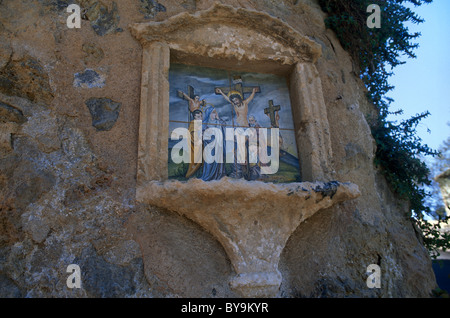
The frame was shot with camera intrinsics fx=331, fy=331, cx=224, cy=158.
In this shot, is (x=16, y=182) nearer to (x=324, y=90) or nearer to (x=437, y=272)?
(x=324, y=90)

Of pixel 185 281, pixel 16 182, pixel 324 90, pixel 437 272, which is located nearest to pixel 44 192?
pixel 16 182

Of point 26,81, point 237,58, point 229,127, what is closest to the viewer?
point 26,81

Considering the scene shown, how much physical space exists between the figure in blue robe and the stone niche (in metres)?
0.38

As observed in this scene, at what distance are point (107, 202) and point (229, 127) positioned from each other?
1.23m

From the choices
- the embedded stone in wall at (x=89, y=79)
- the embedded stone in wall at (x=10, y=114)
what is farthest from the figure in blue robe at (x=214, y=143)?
the embedded stone in wall at (x=10, y=114)

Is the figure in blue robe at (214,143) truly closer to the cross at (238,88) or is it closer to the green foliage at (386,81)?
the cross at (238,88)

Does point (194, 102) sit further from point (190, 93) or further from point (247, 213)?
point (247, 213)

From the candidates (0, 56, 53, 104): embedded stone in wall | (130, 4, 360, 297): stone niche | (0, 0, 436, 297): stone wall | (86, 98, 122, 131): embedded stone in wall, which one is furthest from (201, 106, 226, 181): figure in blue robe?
(0, 56, 53, 104): embedded stone in wall

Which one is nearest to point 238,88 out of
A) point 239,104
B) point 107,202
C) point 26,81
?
point 239,104

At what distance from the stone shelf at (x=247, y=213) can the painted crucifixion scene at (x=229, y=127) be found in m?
0.37

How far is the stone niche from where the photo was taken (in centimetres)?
228

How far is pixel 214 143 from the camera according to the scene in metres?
2.83

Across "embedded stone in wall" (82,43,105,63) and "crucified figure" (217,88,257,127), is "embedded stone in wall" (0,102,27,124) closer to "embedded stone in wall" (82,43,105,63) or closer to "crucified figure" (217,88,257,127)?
"embedded stone in wall" (82,43,105,63)

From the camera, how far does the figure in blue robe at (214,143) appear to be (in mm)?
2702
